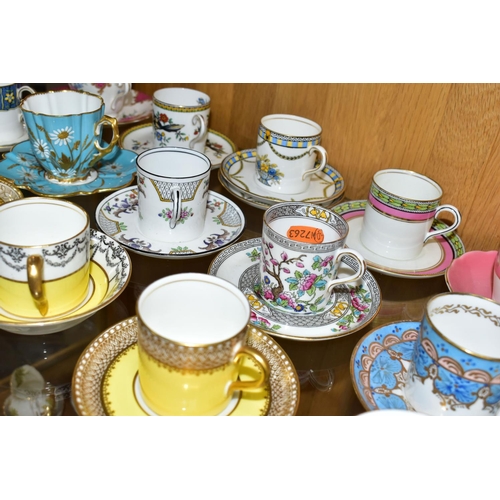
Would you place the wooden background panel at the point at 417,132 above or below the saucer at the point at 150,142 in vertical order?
above

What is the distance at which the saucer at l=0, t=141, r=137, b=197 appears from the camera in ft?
3.11

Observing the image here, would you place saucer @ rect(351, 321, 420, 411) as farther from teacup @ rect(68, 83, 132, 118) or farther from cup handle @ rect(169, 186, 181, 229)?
teacup @ rect(68, 83, 132, 118)

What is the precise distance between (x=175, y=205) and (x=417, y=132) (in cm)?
44

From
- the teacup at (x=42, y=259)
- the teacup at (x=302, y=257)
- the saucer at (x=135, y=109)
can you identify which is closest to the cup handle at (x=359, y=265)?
the teacup at (x=302, y=257)

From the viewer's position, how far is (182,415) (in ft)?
1.91

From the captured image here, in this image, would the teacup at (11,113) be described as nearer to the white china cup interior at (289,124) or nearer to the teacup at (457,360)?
the white china cup interior at (289,124)

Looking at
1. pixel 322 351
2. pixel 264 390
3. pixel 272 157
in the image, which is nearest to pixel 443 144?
pixel 272 157

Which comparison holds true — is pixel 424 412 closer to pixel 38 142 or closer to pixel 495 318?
pixel 495 318

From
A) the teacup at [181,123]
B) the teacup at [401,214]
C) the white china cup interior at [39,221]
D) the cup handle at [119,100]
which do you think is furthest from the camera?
the cup handle at [119,100]

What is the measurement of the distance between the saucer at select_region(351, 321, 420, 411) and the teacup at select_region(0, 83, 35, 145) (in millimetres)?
801

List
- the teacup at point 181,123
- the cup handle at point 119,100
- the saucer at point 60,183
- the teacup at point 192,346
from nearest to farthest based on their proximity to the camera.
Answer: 1. the teacup at point 192,346
2. the saucer at point 60,183
3. the teacup at point 181,123
4. the cup handle at point 119,100

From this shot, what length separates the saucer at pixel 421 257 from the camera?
0.85 m

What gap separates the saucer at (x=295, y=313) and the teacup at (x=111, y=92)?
20.1 inches

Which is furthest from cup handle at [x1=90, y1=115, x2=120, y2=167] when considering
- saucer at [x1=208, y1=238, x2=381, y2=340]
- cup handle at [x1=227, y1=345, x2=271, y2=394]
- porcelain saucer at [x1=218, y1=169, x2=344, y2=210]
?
cup handle at [x1=227, y1=345, x2=271, y2=394]
